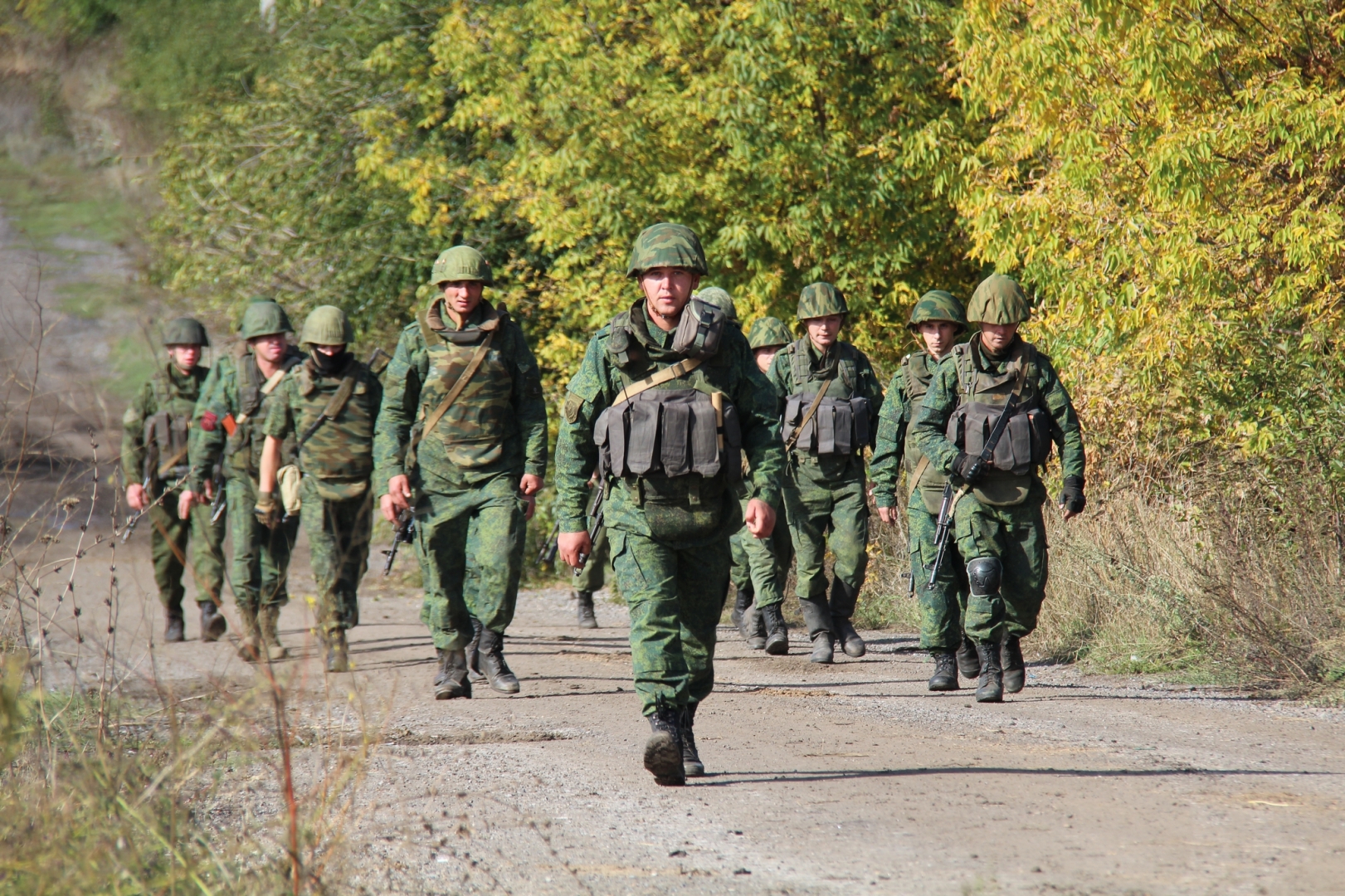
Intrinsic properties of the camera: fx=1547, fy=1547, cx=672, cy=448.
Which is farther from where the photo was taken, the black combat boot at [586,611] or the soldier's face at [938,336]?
the black combat boot at [586,611]

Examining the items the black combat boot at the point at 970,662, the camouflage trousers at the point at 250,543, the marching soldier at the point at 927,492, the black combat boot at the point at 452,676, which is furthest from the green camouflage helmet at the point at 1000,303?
the camouflage trousers at the point at 250,543

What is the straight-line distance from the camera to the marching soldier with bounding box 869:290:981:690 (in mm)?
8312

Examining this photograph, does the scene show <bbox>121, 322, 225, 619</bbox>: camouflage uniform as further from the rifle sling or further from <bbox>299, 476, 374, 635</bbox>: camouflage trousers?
the rifle sling

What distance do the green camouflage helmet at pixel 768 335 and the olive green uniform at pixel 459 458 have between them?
10.5 ft

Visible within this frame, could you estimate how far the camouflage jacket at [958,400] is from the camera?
792 cm

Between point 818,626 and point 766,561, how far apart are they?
61 cm

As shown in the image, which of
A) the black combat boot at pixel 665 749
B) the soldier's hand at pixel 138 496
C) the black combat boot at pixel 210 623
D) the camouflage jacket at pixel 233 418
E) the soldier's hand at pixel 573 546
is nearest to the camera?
the black combat boot at pixel 665 749

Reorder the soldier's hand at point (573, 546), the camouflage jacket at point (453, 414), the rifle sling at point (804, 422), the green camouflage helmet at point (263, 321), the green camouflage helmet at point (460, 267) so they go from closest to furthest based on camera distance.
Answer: the soldier's hand at point (573, 546)
the green camouflage helmet at point (460, 267)
the camouflage jacket at point (453, 414)
the rifle sling at point (804, 422)
the green camouflage helmet at point (263, 321)

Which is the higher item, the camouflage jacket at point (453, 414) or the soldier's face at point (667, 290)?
the soldier's face at point (667, 290)

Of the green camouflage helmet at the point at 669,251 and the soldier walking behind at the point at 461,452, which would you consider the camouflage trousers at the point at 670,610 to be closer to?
the green camouflage helmet at the point at 669,251

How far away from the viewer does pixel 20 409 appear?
5926 mm

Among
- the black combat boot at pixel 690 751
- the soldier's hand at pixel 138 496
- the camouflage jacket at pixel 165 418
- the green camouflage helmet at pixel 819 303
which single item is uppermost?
the green camouflage helmet at pixel 819 303

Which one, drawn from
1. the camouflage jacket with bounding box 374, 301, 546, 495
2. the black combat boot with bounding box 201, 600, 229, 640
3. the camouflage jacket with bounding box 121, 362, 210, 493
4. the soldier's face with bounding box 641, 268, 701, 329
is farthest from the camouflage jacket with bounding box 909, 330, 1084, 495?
the camouflage jacket with bounding box 121, 362, 210, 493

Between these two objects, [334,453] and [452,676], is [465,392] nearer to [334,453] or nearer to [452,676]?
[452,676]
